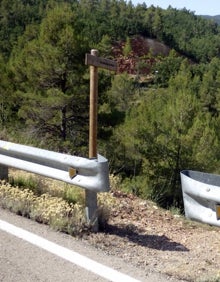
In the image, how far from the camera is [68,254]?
3467mm

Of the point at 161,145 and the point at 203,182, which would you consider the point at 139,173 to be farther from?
the point at 203,182

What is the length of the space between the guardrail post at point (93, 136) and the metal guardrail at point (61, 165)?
0.14 m

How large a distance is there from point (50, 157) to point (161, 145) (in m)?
18.0

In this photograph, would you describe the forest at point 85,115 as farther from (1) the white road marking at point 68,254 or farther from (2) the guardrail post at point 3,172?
(1) the white road marking at point 68,254

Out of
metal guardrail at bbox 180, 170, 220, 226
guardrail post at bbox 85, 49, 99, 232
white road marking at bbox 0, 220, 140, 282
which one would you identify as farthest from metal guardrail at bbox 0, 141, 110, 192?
metal guardrail at bbox 180, 170, 220, 226

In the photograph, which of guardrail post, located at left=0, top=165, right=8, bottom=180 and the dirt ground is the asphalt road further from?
guardrail post, located at left=0, top=165, right=8, bottom=180

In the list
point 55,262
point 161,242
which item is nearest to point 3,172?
point 161,242

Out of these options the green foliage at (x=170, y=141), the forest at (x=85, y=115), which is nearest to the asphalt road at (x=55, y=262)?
the forest at (x=85, y=115)

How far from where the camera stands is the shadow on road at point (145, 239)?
13.5 ft

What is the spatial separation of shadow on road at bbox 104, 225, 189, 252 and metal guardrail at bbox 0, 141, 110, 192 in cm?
49

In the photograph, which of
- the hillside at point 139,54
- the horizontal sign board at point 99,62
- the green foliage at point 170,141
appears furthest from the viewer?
the hillside at point 139,54

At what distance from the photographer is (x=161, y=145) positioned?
73.2 ft

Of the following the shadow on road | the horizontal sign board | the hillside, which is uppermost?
the horizontal sign board

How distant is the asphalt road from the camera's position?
122 inches
